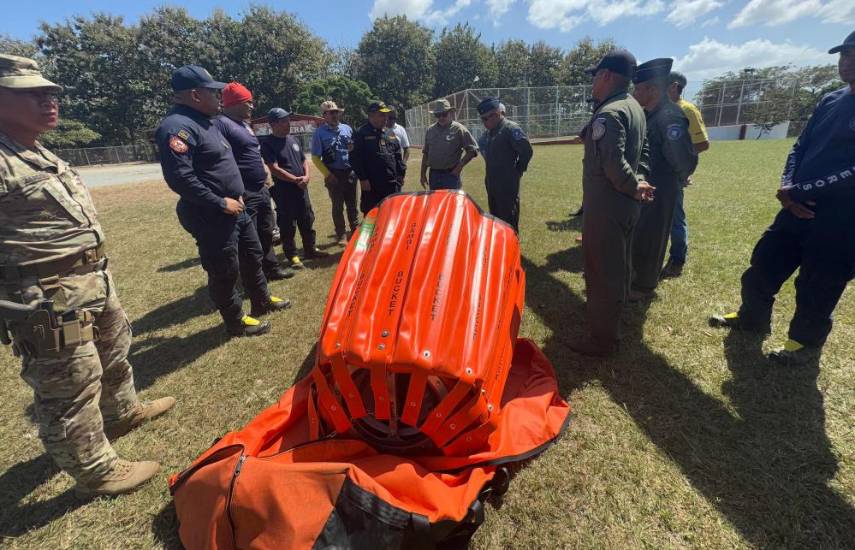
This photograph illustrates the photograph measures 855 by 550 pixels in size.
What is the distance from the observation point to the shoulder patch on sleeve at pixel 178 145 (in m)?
3.12

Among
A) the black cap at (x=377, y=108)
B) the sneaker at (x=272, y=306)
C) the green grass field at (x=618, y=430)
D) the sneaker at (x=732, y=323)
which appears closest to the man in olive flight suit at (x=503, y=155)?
the green grass field at (x=618, y=430)

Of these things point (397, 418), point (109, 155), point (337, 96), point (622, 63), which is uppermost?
point (337, 96)

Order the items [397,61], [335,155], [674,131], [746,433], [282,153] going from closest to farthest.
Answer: [746,433], [674,131], [282,153], [335,155], [397,61]

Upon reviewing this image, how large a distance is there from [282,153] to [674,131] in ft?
15.6

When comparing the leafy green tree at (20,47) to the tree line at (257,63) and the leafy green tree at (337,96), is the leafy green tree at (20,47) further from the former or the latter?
the leafy green tree at (337,96)

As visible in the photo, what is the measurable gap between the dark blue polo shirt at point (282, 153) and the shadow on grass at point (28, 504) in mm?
4142

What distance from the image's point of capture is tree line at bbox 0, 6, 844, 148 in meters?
40.9

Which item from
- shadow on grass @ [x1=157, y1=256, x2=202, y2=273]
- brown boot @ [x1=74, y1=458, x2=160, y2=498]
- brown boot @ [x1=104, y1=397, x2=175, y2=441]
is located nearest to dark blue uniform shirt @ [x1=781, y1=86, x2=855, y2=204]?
brown boot @ [x1=74, y1=458, x2=160, y2=498]

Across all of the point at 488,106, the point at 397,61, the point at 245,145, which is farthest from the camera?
the point at 397,61

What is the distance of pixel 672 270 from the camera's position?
15.4ft

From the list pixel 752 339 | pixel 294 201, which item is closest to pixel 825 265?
pixel 752 339

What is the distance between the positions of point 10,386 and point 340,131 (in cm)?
501

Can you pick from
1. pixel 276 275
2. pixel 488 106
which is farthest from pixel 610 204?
pixel 276 275

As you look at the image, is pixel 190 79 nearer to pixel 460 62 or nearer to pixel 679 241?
pixel 679 241
